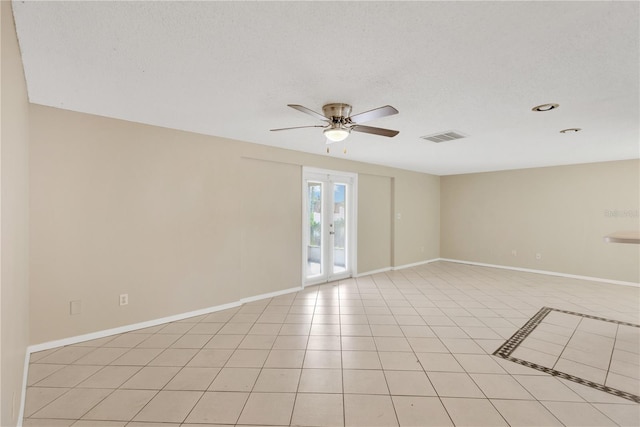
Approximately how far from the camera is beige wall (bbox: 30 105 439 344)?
9.11 feet

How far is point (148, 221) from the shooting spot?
3.33m

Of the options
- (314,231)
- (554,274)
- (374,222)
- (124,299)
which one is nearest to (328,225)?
(314,231)

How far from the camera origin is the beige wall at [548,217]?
5375 millimetres

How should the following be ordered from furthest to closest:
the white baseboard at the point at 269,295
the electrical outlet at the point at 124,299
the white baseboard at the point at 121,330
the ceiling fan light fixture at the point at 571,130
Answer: the white baseboard at the point at 269,295 → the ceiling fan light fixture at the point at 571,130 → the electrical outlet at the point at 124,299 → the white baseboard at the point at 121,330

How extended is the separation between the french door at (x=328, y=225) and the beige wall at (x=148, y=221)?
1.00 ft

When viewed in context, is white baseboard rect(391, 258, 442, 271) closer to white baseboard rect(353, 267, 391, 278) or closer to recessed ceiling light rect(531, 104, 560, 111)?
white baseboard rect(353, 267, 391, 278)

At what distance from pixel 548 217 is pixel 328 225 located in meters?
4.81

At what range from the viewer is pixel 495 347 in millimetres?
2898

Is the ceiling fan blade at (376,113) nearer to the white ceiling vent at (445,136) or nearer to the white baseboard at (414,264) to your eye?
the white ceiling vent at (445,136)

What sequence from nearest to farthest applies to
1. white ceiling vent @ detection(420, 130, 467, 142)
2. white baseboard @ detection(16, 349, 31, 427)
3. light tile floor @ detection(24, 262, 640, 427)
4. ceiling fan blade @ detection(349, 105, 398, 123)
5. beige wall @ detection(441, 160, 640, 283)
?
1. white baseboard @ detection(16, 349, 31, 427)
2. light tile floor @ detection(24, 262, 640, 427)
3. ceiling fan blade @ detection(349, 105, 398, 123)
4. white ceiling vent @ detection(420, 130, 467, 142)
5. beige wall @ detection(441, 160, 640, 283)

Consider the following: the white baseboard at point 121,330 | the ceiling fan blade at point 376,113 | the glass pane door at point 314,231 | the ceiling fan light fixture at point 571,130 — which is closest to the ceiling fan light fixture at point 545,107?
the ceiling fan light fixture at point 571,130

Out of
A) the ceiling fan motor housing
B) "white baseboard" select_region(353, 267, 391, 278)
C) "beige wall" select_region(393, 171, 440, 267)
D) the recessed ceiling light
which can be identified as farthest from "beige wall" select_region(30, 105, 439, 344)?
the recessed ceiling light

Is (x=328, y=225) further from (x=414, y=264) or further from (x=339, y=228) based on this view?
(x=414, y=264)

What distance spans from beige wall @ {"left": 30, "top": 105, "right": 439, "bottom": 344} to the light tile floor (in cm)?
40
